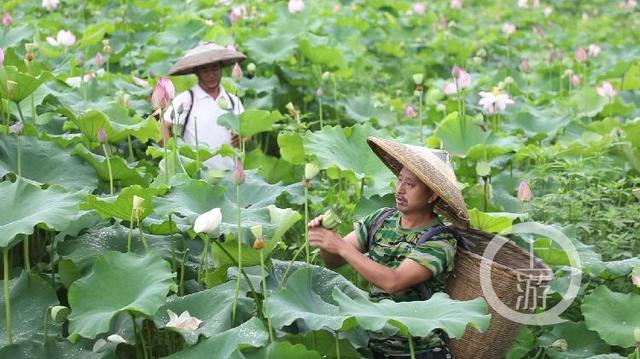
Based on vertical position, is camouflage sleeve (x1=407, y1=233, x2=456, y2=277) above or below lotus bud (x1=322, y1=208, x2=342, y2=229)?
below

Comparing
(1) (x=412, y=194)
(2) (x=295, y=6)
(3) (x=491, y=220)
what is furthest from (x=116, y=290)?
(2) (x=295, y=6)

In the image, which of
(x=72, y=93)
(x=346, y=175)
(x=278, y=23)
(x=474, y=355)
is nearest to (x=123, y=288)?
(x=474, y=355)

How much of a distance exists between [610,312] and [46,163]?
1.88 metres

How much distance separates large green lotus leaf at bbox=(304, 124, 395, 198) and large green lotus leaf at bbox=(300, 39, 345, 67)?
1801mm

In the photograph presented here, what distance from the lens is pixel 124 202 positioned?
2795 mm

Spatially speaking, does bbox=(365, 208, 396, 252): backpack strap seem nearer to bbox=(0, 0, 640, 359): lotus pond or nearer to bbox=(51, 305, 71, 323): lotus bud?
bbox=(0, 0, 640, 359): lotus pond

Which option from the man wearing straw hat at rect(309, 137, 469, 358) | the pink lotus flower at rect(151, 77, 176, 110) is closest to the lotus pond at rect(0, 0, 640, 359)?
the man wearing straw hat at rect(309, 137, 469, 358)

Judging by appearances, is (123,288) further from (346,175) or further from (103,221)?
(346,175)

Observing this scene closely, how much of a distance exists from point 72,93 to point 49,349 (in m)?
1.86

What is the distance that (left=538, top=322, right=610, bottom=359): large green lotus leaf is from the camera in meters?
3.17

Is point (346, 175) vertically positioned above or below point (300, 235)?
above

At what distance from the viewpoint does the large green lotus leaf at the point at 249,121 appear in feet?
13.3

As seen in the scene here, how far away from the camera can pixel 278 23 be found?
6516 millimetres

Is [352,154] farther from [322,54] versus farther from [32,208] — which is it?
[322,54]
